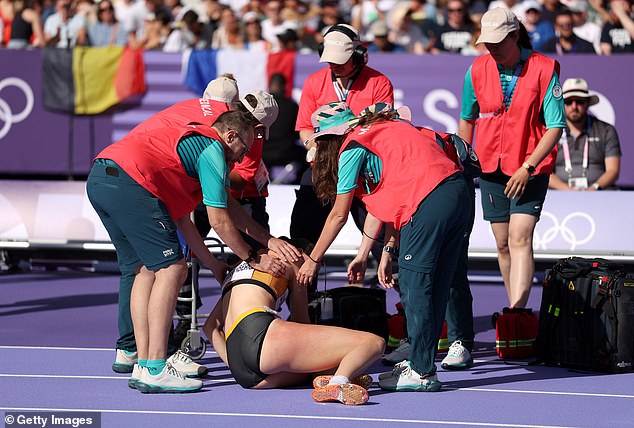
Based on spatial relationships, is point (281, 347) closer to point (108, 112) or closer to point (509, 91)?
point (509, 91)

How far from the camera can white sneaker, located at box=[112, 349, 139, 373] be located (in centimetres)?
782

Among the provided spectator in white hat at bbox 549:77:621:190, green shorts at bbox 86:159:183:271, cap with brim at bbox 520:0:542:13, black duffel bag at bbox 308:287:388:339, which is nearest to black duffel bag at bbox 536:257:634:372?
black duffel bag at bbox 308:287:388:339

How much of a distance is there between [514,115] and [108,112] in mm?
7691

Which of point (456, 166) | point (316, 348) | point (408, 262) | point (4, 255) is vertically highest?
point (456, 166)

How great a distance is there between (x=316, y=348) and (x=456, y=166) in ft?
4.48

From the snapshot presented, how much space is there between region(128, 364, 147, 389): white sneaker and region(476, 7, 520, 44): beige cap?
3.24m

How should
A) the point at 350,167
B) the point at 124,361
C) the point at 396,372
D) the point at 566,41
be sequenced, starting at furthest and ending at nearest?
the point at 566,41
the point at 124,361
the point at 396,372
the point at 350,167

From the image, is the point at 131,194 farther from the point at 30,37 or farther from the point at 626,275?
the point at 30,37

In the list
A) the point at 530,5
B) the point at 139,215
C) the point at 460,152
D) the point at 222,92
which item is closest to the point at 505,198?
the point at 460,152

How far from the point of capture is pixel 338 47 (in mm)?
8477

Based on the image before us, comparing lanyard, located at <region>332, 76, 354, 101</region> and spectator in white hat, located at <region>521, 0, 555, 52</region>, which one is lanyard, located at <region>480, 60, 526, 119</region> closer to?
lanyard, located at <region>332, 76, 354, 101</region>

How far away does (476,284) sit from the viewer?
12273mm

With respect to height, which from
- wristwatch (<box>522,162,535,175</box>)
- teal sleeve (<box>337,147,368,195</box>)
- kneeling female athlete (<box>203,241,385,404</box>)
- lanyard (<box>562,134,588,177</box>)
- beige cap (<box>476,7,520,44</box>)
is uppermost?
beige cap (<box>476,7,520,44</box>)

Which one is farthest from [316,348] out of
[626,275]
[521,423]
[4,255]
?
[4,255]
